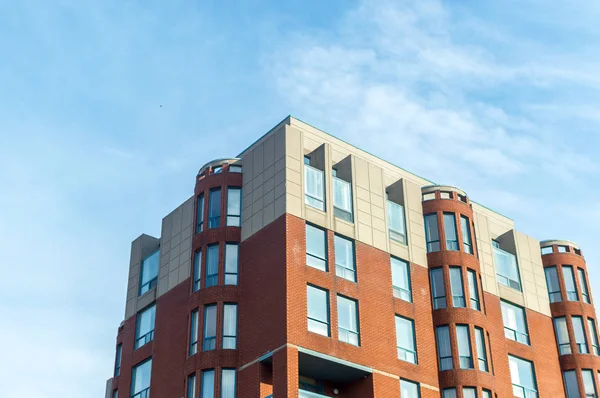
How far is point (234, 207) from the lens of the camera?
52188 mm

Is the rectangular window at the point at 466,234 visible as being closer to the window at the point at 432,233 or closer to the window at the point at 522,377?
the window at the point at 432,233

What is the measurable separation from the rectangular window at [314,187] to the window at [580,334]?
20.6 metres

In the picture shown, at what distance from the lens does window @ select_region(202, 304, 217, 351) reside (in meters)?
48.0

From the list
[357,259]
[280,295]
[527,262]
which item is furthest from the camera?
[527,262]

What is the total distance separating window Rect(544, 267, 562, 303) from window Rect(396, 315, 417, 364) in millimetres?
14801

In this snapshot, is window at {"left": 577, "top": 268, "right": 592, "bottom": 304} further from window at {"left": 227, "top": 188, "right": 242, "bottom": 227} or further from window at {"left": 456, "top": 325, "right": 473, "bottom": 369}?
window at {"left": 227, "top": 188, "right": 242, "bottom": 227}

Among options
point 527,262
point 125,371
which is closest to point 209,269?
point 125,371

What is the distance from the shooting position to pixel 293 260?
155 feet

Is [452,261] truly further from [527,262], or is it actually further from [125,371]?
[125,371]

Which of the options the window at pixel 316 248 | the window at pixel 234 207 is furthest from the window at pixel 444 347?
the window at pixel 234 207

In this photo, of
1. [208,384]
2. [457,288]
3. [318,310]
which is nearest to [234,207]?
[318,310]

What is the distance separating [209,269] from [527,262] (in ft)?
74.0

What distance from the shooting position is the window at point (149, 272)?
57719 millimetres

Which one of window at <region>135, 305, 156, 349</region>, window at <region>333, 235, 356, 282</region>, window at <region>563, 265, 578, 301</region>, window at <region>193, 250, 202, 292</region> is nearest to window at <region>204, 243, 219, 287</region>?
window at <region>193, 250, 202, 292</region>
